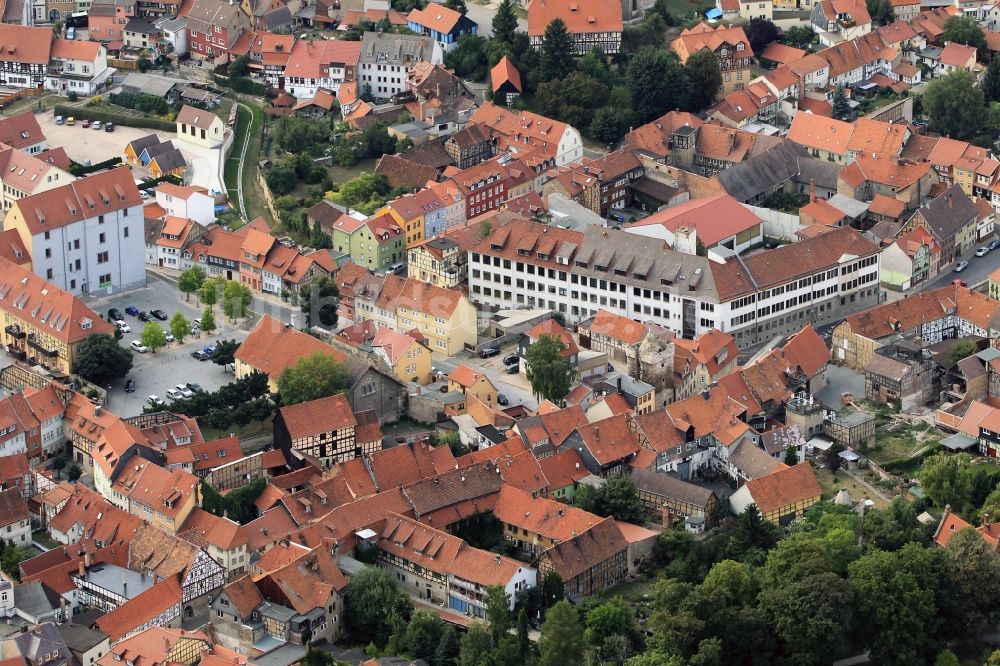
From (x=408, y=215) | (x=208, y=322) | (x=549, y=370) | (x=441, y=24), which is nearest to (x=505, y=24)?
(x=441, y=24)

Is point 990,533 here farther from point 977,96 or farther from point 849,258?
point 977,96

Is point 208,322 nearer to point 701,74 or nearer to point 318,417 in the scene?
point 318,417

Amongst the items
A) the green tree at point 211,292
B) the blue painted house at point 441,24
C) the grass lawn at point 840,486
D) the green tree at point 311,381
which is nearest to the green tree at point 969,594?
the grass lawn at point 840,486

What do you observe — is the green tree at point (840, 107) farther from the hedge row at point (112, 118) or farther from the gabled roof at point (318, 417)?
the gabled roof at point (318, 417)

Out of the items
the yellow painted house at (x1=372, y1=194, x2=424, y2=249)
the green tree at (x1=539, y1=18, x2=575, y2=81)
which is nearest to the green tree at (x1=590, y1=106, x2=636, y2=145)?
the green tree at (x1=539, y1=18, x2=575, y2=81)

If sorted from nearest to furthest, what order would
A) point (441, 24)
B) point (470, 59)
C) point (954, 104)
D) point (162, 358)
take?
point (162, 358), point (954, 104), point (470, 59), point (441, 24)

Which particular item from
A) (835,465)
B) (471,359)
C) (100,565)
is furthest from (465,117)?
(100,565)
